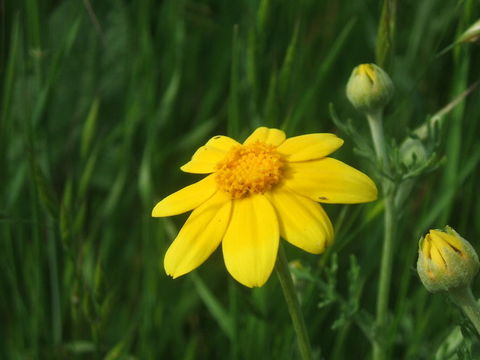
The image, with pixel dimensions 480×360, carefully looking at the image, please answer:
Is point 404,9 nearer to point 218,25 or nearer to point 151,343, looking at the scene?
point 218,25

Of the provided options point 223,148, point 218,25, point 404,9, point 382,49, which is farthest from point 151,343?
point 404,9

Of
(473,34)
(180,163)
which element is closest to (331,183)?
(473,34)

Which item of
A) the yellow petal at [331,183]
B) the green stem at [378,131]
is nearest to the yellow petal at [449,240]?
the yellow petal at [331,183]

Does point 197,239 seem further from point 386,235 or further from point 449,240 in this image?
point 386,235

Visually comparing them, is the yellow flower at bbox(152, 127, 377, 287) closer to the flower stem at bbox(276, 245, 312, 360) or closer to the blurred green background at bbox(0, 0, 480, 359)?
the flower stem at bbox(276, 245, 312, 360)

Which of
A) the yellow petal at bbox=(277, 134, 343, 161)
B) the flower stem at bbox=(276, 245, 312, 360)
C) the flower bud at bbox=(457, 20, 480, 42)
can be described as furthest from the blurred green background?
the yellow petal at bbox=(277, 134, 343, 161)

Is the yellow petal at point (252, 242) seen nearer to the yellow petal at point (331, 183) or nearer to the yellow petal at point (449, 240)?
the yellow petal at point (331, 183)

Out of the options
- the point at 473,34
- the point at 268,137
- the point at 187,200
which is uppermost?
the point at 473,34
